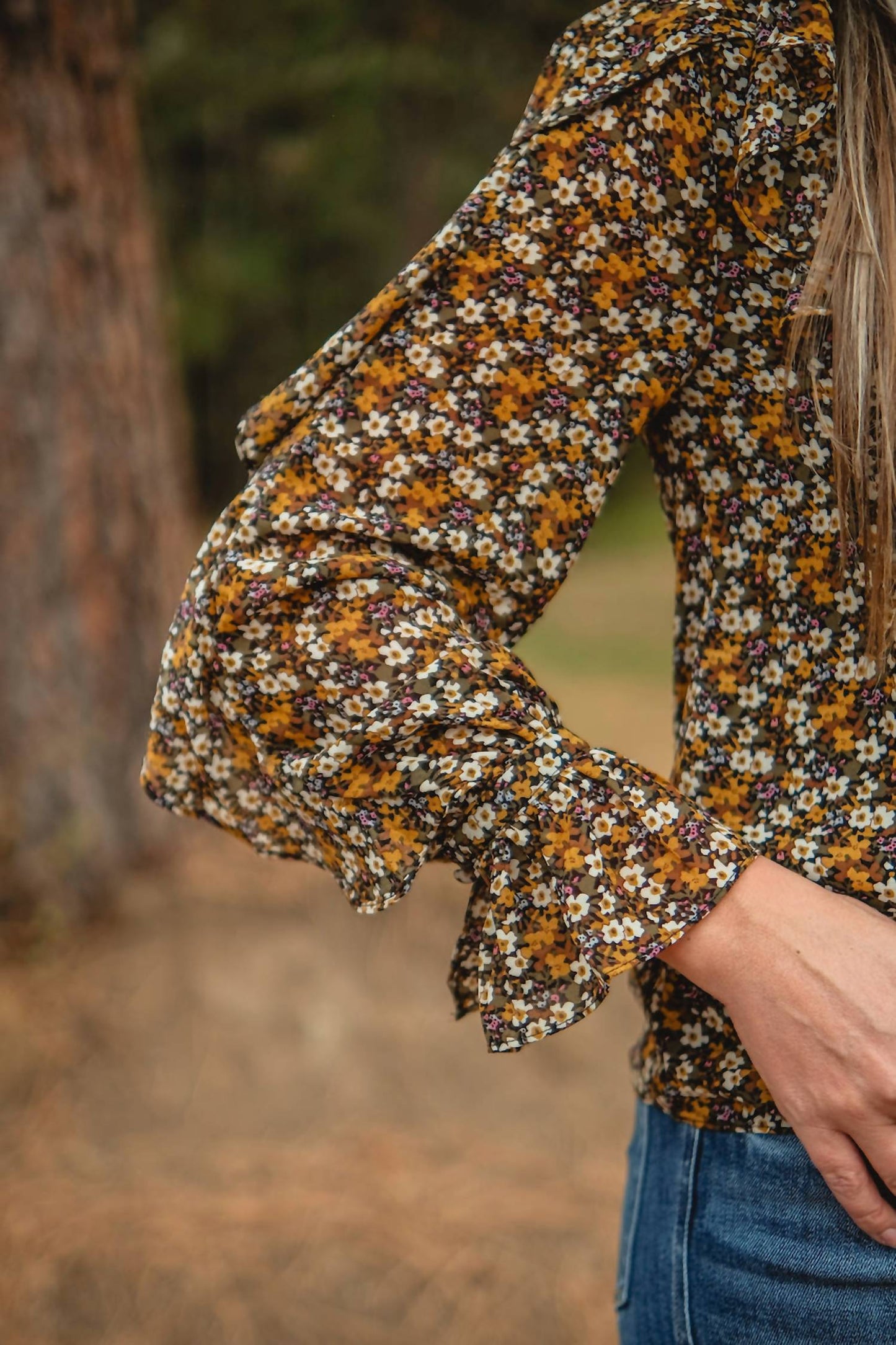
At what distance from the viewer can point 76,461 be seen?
10.4 ft

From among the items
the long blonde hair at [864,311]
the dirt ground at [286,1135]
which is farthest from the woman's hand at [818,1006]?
the dirt ground at [286,1135]

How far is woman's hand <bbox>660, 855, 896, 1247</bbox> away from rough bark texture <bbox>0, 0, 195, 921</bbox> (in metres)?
2.73

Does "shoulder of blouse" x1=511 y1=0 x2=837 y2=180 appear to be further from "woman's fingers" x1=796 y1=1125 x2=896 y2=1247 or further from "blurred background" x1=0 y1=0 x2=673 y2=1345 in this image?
"blurred background" x1=0 y1=0 x2=673 y2=1345

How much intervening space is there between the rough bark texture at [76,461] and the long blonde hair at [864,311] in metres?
2.66

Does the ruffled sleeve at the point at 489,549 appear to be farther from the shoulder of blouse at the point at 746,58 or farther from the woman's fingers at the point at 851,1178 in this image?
the woman's fingers at the point at 851,1178

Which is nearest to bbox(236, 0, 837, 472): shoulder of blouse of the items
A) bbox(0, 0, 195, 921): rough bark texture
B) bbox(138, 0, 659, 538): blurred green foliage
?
bbox(0, 0, 195, 921): rough bark texture

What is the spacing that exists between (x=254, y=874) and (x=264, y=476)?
293 centimetres

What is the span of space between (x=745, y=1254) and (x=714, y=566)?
50cm

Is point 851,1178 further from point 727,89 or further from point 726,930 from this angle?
point 727,89

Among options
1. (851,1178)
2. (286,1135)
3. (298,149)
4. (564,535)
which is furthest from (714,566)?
(298,149)

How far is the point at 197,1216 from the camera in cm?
239

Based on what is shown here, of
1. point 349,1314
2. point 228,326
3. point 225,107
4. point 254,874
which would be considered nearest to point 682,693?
point 349,1314

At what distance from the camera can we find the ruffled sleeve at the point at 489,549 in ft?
2.60

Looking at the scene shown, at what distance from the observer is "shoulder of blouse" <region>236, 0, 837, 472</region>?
0.79 meters
